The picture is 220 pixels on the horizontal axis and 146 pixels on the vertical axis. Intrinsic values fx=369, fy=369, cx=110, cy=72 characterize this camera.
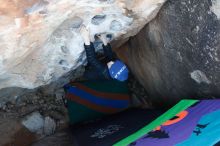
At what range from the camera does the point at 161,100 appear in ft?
6.07

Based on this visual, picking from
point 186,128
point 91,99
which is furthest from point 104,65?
point 91,99

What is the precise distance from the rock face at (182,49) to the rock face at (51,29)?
2.6 inches

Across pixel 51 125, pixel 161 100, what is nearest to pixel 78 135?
pixel 51 125

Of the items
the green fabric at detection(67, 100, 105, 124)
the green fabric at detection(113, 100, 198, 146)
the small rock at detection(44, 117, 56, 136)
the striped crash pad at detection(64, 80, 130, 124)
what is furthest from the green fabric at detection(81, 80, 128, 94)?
the green fabric at detection(113, 100, 198, 146)

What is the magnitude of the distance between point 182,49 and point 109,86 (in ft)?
2.53

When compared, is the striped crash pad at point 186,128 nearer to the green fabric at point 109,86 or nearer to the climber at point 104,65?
the climber at point 104,65

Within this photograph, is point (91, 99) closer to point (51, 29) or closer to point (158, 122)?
point (158, 122)

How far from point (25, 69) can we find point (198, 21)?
0.66m

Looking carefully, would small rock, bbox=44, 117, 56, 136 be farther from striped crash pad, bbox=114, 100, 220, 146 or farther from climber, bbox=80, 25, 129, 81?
striped crash pad, bbox=114, 100, 220, 146

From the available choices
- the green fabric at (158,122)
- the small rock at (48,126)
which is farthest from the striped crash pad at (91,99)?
the green fabric at (158,122)

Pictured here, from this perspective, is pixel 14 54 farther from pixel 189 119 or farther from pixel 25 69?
pixel 189 119

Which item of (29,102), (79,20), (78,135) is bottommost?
(78,135)

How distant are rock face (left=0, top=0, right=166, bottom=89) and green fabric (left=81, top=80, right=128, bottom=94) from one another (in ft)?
→ 1.28

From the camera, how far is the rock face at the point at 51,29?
988mm
